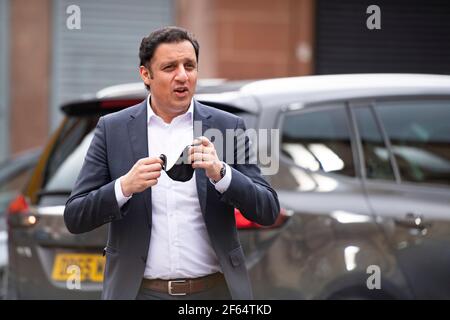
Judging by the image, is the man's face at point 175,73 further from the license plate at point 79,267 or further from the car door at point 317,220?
the license plate at point 79,267

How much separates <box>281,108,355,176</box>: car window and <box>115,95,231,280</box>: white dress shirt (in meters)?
1.52

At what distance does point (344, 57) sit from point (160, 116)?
33.2 ft

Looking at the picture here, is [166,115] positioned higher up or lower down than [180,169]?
higher up

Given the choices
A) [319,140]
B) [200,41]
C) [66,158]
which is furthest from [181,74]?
A: [200,41]

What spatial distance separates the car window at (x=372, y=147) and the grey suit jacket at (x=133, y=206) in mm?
1650

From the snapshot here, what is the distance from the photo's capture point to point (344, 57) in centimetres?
1299

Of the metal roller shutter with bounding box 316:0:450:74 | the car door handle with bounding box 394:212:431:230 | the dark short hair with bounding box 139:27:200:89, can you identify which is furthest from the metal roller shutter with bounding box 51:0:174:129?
the dark short hair with bounding box 139:27:200:89

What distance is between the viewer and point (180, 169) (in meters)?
2.89

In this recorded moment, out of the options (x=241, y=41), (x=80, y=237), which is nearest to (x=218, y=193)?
(x=80, y=237)

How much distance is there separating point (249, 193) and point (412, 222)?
1754mm

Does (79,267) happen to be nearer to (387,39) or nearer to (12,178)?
(12,178)

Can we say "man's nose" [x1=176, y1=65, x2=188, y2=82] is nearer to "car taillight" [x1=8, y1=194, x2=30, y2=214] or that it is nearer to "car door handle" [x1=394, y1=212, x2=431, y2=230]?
"car door handle" [x1=394, y1=212, x2=431, y2=230]

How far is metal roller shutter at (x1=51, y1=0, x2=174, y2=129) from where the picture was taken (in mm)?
12914
